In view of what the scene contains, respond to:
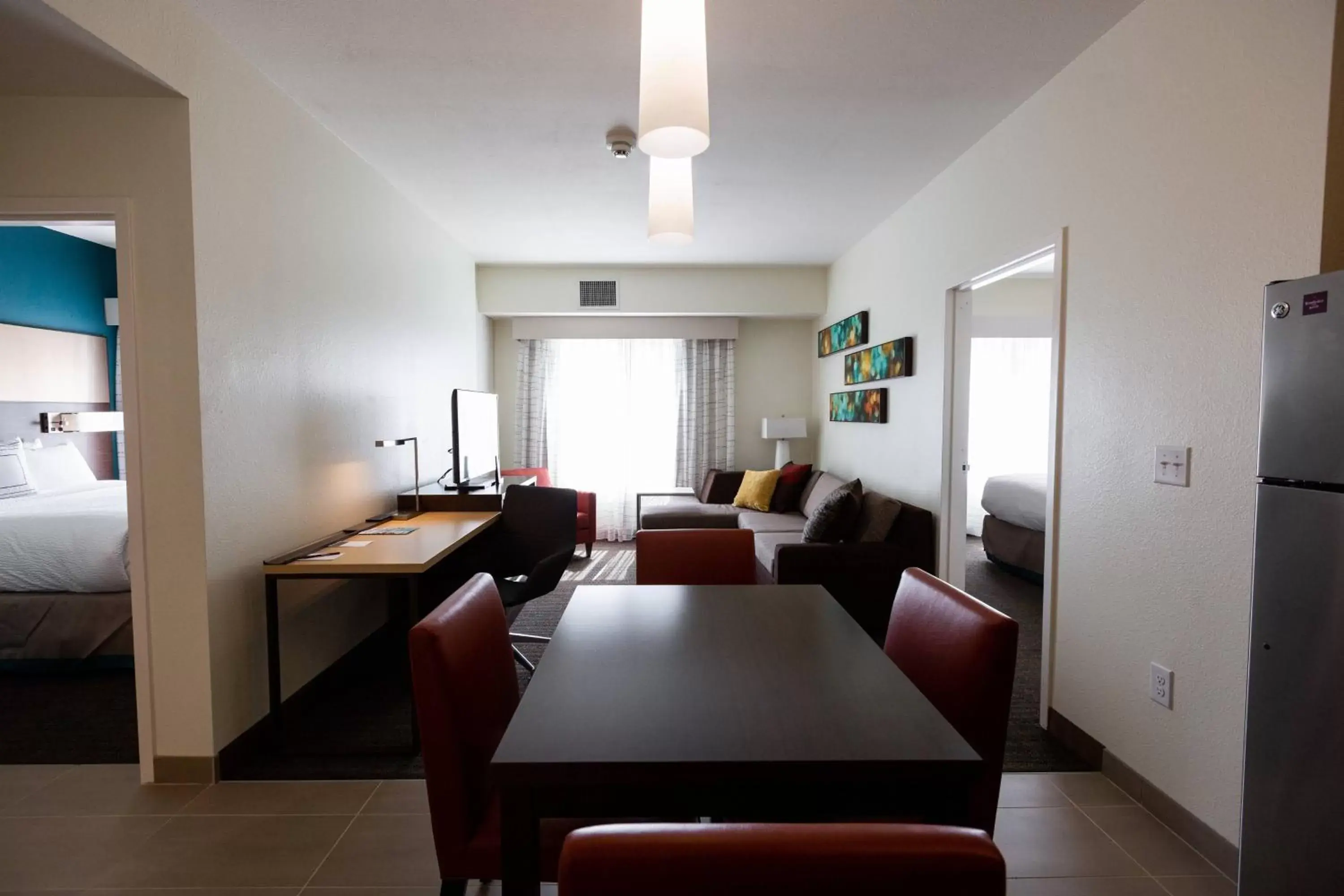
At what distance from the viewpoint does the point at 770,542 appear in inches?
168

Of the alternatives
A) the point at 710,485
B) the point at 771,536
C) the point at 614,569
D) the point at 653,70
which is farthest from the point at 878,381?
the point at 653,70

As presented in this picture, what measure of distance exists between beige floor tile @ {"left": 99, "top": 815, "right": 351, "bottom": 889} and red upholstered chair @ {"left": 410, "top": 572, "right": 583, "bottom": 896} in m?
0.89

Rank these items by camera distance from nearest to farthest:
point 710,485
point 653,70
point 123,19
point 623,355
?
point 653,70
point 123,19
point 710,485
point 623,355

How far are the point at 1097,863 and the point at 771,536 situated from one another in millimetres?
2714

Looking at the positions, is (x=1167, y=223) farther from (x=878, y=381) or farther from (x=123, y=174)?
(x=123, y=174)

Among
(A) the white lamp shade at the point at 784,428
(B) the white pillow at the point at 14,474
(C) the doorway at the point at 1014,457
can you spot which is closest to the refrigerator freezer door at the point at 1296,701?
(C) the doorway at the point at 1014,457

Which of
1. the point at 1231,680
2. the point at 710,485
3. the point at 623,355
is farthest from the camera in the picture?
the point at 623,355

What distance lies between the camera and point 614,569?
17.3 feet

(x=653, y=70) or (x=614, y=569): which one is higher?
(x=653, y=70)

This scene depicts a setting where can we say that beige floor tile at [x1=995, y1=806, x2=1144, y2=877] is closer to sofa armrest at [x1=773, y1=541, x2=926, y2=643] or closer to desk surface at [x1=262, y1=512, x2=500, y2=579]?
sofa armrest at [x1=773, y1=541, x2=926, y2=643]

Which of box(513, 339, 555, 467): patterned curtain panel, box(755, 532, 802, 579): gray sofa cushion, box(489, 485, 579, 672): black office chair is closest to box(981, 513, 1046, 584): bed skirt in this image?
box(755, 532, 802, 579): gray sofa cushion

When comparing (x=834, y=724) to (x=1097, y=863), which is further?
(x=1097, y=863)

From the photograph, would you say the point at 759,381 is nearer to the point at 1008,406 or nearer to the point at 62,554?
the point at 1008,406

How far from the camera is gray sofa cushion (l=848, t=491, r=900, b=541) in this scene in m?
3.65
